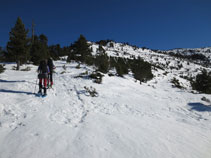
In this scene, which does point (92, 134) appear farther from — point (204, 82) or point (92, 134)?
point (204, 82)

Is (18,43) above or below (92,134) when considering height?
above

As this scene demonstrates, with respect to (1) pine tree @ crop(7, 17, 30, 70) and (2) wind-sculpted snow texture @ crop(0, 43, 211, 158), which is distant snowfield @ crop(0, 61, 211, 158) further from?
(1) pine tree @ crop(7, 17, 30, 70)

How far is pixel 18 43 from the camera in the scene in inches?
599

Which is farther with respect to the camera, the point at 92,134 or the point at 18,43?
the point at 18,43

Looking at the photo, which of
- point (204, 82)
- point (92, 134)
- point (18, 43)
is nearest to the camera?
point (92, 134)

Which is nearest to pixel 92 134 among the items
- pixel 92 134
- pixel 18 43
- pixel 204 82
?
pixel 92 134

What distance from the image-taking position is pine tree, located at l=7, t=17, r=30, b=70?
590 inches

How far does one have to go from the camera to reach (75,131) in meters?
3.26

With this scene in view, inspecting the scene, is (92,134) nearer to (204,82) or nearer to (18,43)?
(18,43)

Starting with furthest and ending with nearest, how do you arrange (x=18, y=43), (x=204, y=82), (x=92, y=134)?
1. (x=204, y=82)
2. (x=18, y=43)
3. (x=92, y=134)

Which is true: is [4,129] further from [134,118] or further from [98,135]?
[134,118]

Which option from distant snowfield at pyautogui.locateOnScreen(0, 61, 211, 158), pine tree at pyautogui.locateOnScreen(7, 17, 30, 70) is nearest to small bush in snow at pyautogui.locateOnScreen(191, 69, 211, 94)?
distant snowfield at pyautogui.locateOnScreen(0, 61, 211, 158)

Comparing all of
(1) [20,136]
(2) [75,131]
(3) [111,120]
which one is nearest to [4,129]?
(1) [20,136]

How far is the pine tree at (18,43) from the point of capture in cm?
1499
